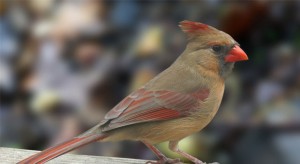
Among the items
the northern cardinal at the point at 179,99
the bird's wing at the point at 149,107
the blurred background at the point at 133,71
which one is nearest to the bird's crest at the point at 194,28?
the northern cardinal at the point at 179,99

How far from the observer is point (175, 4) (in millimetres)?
5059

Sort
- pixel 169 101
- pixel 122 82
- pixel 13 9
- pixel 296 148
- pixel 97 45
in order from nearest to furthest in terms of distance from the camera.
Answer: pixel 169 101 < pixel 296 148 < pixel 122 82 < pixel 97 45 < pixel 13 9

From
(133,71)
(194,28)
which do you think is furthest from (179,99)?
(133,71)

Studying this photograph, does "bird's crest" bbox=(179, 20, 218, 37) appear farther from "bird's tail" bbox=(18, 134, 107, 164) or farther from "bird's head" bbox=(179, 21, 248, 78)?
"bird's tail" bbox=(18, 134, 107, 164)

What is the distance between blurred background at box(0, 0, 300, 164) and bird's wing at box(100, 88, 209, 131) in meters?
1.03

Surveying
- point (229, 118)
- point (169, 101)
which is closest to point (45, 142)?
point (229, 118)

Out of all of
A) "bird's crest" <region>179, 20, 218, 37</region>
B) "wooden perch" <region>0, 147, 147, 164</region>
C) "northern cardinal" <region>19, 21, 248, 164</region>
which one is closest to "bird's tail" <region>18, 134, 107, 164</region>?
"northern cardinal" <region>19, 21, 248, 164</region>

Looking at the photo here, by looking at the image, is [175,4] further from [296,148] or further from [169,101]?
[169,101]

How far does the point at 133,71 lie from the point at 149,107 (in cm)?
168

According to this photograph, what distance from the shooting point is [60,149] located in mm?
2803

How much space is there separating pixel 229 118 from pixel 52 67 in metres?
1.06

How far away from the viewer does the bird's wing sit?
9.62ft

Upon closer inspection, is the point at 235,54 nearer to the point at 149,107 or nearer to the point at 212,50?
the point at 212,50

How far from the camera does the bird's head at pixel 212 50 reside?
3.08m
